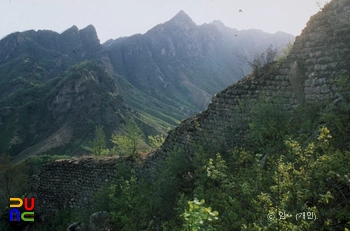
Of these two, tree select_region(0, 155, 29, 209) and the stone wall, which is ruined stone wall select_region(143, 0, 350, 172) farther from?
tree select_region(0, 155, 29, 209)

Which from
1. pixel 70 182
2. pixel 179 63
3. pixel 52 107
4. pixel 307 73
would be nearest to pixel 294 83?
pixel 307 73

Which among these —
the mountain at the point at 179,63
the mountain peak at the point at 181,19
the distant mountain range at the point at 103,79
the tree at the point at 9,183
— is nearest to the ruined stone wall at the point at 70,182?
the distant mountain range at the point at 103,79

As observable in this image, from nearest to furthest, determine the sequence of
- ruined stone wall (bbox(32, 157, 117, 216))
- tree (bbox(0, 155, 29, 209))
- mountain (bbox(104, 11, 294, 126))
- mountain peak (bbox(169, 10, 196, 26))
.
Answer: ruined stone wall (bbox(32, 157, 117, 216)) < tree (bbox(0, 155, 29, 209)) < mountain (bbox(104, 11, 294, 126)) < mountain peak (bbox(169, 10, 196, 26))

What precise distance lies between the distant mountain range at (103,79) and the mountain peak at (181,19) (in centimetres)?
21

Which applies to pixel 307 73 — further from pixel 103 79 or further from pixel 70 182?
pixel 103 79

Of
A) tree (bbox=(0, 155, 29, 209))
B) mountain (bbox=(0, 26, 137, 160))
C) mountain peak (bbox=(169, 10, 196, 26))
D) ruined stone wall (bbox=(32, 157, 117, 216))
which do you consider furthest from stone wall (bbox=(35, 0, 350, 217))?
mountain peak (bbox=(169, 10, 196, 26))

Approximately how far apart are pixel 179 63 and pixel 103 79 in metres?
77.3

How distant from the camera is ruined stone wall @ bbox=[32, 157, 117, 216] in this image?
420 inches

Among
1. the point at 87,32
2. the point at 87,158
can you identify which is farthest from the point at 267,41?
the point at 87,158

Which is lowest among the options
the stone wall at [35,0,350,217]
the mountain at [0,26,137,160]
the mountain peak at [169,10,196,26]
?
the mountain at [0,26,137,160]

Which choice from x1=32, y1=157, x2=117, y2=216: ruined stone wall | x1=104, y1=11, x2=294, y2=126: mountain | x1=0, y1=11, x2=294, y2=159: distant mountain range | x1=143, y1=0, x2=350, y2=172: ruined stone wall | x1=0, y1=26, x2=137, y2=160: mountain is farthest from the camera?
x1=104, y1=11, x2=294, y2=126: mountain

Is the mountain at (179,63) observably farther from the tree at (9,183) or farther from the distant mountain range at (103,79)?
the tree at (9,183)

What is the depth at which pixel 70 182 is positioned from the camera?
11797 millimetres

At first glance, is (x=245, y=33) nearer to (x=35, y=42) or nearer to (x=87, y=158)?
(x=35, y=42)
